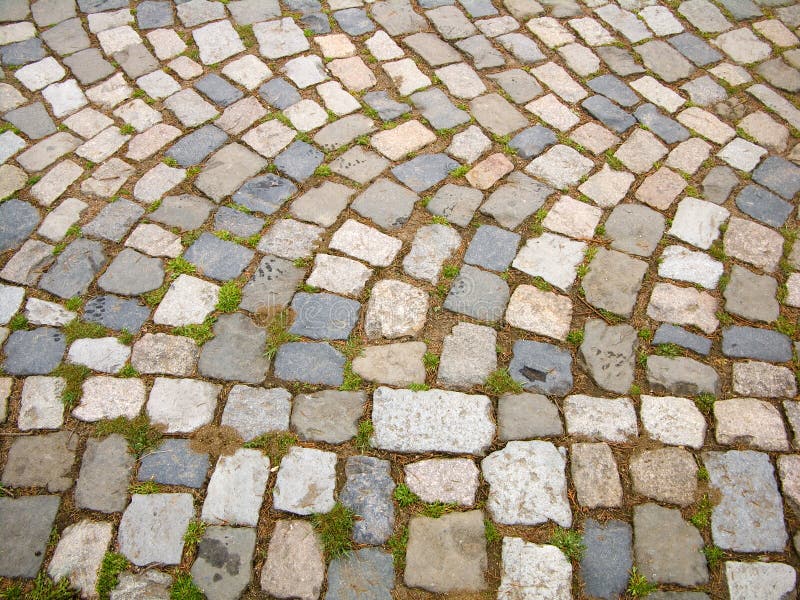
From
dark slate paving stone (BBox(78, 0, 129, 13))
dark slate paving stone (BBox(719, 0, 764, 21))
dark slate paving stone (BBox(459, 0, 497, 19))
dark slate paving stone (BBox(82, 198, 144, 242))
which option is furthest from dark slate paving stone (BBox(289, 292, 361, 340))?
dark slate paving stone (BBox(719, 0, 764, 21))

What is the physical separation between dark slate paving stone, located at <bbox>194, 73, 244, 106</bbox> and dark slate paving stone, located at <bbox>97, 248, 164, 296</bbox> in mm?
1230

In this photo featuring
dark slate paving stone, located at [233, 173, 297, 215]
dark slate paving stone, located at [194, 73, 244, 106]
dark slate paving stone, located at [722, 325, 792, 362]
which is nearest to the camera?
dark slate paving stone, located at [722, 325, 792, 362]

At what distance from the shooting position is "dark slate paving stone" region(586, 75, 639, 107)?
149 inches

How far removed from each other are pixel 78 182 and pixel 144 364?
4.35 ft

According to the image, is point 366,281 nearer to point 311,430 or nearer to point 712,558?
point 311,430

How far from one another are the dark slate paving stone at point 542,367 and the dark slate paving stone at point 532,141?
1.30 meters

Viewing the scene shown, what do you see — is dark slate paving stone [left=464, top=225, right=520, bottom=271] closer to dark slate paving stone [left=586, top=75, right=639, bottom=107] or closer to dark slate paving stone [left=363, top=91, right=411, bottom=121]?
dark slate paving stone [left=363, top=91, right=411, bottom=121]

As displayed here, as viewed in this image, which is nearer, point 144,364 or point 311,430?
point 311,430

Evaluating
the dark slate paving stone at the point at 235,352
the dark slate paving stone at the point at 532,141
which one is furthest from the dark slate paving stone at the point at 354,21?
the dark slate paving stone at the point at 235,352

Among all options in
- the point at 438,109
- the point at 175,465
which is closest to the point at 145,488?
the point at 175,465

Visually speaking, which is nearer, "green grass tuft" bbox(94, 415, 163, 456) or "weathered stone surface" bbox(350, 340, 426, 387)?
"green grass tuft" bbox(94, 415, 163, 456)

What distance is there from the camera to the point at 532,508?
→ 2.31 meters

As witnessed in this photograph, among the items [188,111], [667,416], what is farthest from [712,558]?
[188,111]

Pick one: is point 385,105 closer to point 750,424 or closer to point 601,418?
point 601,418
